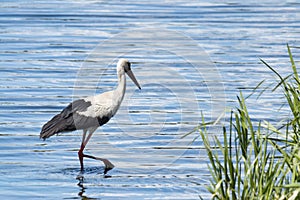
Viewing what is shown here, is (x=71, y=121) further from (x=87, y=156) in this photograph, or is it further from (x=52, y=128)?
(x=87, y=156)

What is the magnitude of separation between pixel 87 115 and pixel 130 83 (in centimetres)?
330

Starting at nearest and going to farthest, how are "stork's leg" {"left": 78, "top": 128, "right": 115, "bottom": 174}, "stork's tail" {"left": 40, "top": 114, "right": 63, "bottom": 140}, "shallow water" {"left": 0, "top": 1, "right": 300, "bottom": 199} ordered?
"shallow water" {"left": 0, "top": 1, "right": 300, "bottom": 199} < "stork's leg" {"left": 78, "top": 128, "right": 115, "bottom": 174} < "stork's tail" {"left": 40, "top": 114, "right": 63, "bottom": 140}

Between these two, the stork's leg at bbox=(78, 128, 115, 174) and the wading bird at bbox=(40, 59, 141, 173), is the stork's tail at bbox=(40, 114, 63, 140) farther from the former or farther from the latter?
the stork's leg at bbox=(78, 128, 115, 174)

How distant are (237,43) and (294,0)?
733cm

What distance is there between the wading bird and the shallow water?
269 millimetres

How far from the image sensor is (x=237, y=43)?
17.8 m

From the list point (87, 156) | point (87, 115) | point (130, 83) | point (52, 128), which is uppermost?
point (130, 83)

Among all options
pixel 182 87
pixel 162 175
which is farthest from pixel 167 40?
pixel 162 175

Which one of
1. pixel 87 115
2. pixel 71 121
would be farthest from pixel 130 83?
pixel 71 121

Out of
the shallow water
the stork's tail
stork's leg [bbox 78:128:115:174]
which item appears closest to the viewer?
the shallow water

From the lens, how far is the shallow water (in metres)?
9.42

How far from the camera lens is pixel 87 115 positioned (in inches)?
415

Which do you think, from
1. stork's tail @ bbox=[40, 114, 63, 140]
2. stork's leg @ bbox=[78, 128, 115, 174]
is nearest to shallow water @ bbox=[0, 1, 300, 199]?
stork's leg @ bbox=[78, 128, 115, 174]

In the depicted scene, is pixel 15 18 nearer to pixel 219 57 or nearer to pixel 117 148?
pixel 219 57
